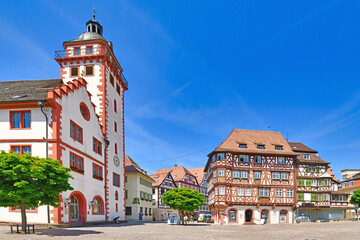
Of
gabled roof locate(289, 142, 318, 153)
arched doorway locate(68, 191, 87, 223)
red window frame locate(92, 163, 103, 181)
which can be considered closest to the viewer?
arched doorway locate(68, 191, 87, 223)

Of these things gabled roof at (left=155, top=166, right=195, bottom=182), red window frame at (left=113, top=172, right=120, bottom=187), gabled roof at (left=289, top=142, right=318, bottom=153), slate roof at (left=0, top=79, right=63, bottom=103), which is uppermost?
slate roof at (left=0, top=79, right=63, bottom=103)

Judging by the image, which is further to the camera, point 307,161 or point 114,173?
point 307,161

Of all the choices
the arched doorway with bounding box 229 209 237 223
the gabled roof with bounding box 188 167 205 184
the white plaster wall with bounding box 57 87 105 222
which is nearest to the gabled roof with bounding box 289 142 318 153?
the arched doorway with bounding box 229 209 237 223

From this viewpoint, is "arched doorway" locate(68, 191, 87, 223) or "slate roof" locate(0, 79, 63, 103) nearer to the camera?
"slate roof" locate(0, 79, 63, 103)

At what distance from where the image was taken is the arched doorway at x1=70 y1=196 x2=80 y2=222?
30422 mm

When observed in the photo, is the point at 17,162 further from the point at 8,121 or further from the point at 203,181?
the point at 203,181

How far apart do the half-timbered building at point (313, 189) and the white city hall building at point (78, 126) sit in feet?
97.4

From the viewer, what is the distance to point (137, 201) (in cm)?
5775

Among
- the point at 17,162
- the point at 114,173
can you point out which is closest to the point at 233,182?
the point at 114,173

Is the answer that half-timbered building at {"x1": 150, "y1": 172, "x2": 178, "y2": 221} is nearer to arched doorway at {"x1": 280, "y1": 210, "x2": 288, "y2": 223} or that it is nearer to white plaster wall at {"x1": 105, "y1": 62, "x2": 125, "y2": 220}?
arched doorway at {"x1": 280, "y1": 210, "x2": 288, "y2": 223}

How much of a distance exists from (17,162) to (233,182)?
38.7m

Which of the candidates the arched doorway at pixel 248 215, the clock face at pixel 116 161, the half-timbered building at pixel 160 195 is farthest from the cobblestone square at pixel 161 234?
the half-timbered building at pixel 160 195

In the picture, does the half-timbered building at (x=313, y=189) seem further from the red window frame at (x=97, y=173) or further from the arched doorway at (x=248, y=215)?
the red window frame at (x=97, y=173)

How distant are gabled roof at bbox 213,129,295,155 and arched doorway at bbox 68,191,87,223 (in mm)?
25764
